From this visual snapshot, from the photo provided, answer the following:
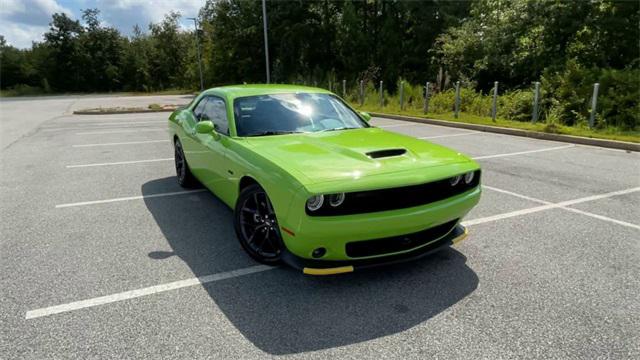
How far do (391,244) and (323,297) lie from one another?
0.61m

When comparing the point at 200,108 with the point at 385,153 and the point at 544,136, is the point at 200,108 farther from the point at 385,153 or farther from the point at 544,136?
the point at 544,136

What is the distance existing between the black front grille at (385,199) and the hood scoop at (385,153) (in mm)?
425

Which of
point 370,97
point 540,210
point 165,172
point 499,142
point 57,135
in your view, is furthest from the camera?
point 370,97

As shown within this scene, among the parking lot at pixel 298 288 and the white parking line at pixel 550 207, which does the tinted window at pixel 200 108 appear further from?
the white parking line at pixel 550 207

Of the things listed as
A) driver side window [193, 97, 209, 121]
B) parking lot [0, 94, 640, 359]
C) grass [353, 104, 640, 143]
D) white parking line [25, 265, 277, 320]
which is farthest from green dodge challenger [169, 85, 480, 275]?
grass [353, 104, 640, 143]

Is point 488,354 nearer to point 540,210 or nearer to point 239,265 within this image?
point 239,265

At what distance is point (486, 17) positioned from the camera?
818 inches

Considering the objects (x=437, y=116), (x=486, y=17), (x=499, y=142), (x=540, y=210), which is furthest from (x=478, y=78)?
(x=540, y=210)

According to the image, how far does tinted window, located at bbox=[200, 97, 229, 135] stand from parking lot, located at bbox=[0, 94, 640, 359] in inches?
39.8

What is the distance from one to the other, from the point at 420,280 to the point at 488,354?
35.2 inches

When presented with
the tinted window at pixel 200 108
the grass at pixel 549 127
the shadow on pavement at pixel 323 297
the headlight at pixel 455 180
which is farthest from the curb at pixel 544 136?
the tinted window at pixel 200 108

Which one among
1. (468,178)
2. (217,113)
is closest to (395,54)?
(217,113)

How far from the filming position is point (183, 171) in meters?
5.95

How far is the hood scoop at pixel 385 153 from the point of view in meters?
3.37
